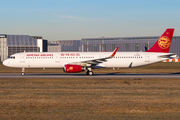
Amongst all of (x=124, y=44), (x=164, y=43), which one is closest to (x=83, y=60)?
(x=164, y=43)

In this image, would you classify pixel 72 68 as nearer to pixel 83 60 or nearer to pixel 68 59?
pixel 68 59

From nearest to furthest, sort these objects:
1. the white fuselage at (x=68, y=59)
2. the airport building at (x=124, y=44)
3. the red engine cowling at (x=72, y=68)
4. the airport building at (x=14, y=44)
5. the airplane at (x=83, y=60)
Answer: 1. the red engine cowling at (x=72, y=68)
2. the airplane at (x=83, y=60)
3. the white fuselage at (x=68, y=59)
4. the airport building at (x=14, y=44)
5. the airport building at (x=124, y=44)

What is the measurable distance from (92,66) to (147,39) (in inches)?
3446

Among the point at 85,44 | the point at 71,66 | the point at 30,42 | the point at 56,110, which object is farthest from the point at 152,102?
the point at 85,44

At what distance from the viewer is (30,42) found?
94.8 meters

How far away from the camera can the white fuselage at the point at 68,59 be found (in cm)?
3681

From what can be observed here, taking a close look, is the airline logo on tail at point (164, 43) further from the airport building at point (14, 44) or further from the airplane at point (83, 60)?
the airport building at point (14, 44)

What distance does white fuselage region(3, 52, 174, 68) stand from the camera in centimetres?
3681

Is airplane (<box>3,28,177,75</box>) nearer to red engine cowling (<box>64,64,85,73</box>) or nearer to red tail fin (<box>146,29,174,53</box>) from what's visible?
red tail fin (<box>146,29,174,53</box>)

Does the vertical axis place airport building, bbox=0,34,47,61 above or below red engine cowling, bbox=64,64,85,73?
above

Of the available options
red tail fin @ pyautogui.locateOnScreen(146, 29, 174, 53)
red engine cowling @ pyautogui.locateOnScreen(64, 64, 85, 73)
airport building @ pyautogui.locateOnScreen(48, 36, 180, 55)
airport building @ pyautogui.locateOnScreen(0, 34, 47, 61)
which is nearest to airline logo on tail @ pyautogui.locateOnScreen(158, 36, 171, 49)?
red tail fin @ pyautogui.locateOnScreen(146, 29, 174, 53)

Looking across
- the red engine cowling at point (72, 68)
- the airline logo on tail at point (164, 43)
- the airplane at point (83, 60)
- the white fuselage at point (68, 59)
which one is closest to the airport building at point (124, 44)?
the airline logo on tail at point (164, 43)

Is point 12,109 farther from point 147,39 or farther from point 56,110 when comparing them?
point 147,39

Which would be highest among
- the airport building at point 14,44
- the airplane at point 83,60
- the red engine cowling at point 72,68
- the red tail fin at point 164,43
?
the airport building at point 14,44
